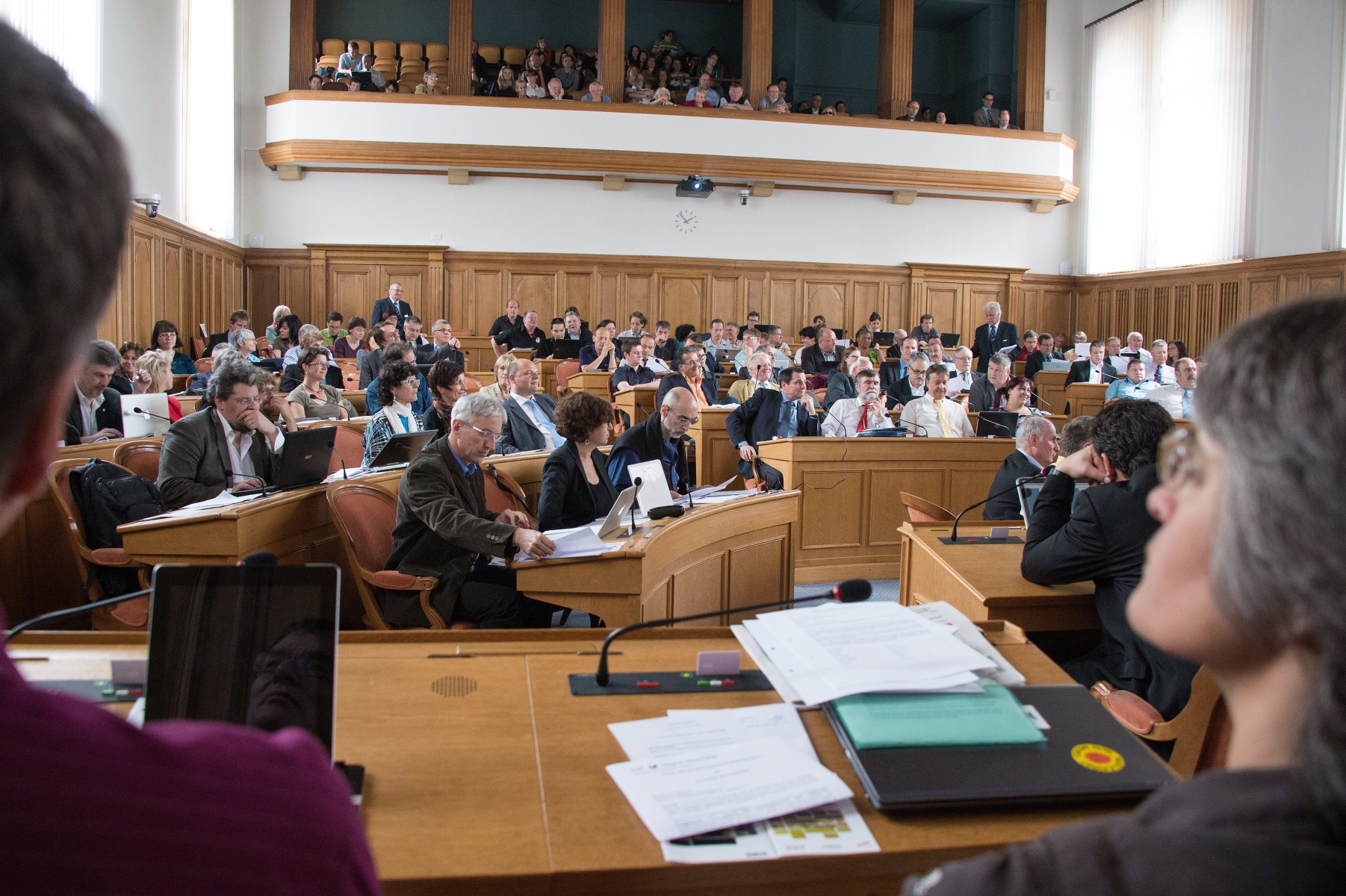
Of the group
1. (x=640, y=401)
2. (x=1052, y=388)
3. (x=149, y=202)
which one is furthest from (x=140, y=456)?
(x=1052, y=388)

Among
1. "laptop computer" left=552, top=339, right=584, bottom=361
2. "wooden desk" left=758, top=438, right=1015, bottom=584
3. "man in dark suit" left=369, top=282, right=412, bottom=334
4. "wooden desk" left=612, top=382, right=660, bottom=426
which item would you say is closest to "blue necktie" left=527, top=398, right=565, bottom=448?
"wooden desk" left=758, top=438, right=1015, bottom=584

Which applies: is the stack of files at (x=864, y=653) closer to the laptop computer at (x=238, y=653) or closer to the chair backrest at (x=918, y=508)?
the laptop computer at (x=238, y=653)

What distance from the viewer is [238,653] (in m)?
1.22

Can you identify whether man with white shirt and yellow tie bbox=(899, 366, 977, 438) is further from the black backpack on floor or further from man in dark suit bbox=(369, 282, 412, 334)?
man in dark suit bbox=(369, 282, 412, 334)

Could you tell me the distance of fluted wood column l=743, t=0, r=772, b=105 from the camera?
13281 millimetres

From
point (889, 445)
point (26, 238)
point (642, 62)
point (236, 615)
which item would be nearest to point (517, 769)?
point (236, 615)

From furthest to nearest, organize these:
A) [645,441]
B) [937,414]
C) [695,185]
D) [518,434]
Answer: [695,185] → [937,414] → [518,434] → [645,441]

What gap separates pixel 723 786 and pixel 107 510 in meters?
3.25

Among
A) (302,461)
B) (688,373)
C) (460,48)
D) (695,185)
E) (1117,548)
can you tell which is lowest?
(1117,548)

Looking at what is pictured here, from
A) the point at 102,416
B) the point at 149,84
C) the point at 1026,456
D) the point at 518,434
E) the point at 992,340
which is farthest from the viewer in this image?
the point at 992,340

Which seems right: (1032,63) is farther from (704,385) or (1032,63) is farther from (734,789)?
(734,789)

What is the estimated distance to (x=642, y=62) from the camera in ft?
49.7

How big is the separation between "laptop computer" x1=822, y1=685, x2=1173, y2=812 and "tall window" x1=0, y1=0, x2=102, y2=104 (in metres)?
8.76

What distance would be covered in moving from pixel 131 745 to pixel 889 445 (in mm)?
5992
